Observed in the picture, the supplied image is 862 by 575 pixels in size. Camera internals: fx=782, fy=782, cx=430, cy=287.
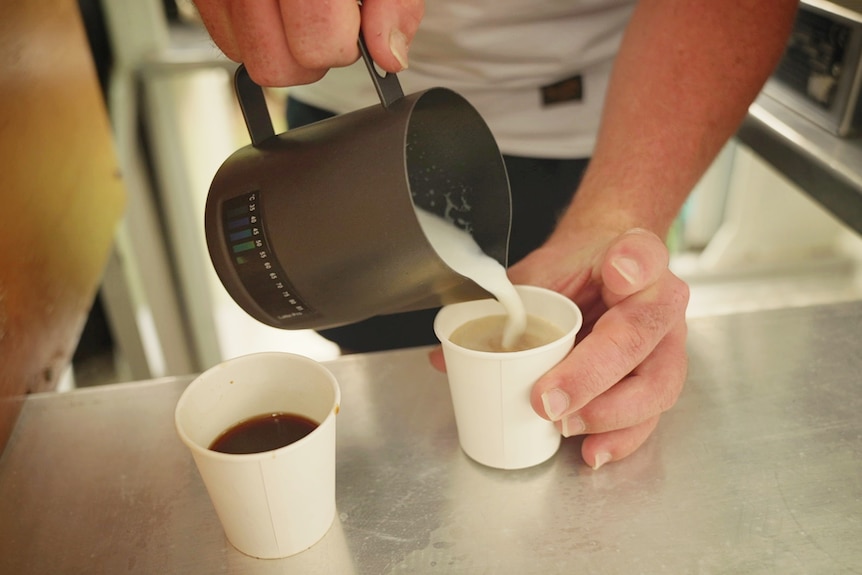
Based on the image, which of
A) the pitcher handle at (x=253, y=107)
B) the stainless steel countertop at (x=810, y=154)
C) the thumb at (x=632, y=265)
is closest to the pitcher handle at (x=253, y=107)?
the pitcher handle at (x=253, y=107)

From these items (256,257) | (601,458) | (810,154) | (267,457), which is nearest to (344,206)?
(256,257)

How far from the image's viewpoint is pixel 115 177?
4.08ft

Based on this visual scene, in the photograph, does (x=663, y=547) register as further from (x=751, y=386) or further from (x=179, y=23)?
(x=179, y=23)

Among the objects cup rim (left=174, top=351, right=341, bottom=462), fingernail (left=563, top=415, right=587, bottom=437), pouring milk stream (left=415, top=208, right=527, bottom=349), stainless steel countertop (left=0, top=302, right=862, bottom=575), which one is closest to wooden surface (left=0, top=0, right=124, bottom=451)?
stainless steel countertop (left=0, top=302, right=862, bottom=575)

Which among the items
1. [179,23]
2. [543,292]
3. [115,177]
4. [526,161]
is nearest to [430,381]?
[543,292]

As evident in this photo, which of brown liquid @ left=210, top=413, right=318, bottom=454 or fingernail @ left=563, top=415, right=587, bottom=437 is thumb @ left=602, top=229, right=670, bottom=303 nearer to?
fingernail @ left=563, top=415, right=587, bottom=437

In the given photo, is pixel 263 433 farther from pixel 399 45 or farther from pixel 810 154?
pixel 810 154

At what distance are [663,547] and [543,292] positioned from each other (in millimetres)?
272

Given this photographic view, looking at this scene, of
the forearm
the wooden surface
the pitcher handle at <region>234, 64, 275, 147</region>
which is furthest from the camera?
the forearm

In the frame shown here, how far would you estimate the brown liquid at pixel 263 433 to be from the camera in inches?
27.7

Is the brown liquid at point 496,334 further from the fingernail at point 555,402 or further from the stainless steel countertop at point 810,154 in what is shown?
the stainless steel countertop at point 810,154

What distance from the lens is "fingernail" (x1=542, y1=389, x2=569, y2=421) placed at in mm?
695

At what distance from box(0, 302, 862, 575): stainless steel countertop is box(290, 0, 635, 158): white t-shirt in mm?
420

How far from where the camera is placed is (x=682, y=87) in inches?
38.3
